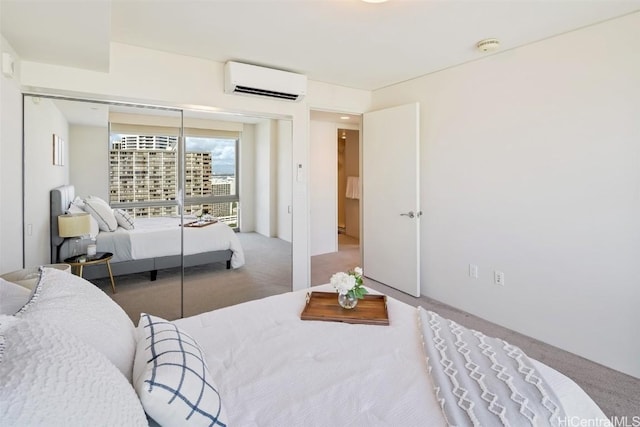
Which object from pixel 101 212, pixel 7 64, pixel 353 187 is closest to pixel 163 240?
pixel 101 212

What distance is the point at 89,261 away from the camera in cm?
275

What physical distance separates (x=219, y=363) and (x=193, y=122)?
238 centimetres

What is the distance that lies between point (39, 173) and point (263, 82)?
191 cm

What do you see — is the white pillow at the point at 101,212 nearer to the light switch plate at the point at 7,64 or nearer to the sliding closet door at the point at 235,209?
the sliding closet door at the point at 235,209

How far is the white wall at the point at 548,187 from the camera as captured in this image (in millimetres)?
2305

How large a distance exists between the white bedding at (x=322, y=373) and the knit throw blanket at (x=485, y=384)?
0.05 m

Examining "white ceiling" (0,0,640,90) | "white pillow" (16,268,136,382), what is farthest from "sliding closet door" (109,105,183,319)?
"white pillow" (16,268,136,382)

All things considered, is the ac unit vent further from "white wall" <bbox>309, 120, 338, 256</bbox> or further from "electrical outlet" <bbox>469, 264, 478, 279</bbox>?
"electrical outlet" <bbox>469, 264, 478, 279</bbox>

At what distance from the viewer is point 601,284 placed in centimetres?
242

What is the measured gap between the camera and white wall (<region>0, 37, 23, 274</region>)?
2070 mm

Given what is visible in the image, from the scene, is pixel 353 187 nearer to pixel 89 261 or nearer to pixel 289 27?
pixel 289 27

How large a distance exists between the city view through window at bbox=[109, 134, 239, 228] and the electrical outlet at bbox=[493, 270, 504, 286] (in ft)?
8.13

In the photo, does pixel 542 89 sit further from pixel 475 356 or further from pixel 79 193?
pixel 79 193

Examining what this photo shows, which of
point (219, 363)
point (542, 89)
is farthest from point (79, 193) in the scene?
point (542, 89)
